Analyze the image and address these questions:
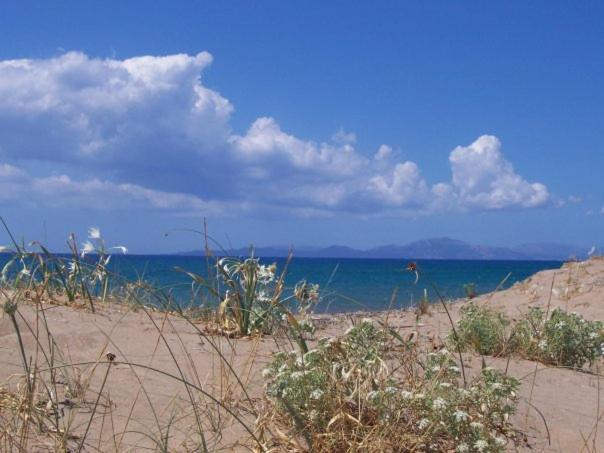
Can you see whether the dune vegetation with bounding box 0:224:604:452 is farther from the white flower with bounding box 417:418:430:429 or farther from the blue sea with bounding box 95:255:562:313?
the blue sea with bounding box 95:255:562:313

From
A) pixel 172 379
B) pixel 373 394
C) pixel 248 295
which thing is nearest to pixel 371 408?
pixel 373 394

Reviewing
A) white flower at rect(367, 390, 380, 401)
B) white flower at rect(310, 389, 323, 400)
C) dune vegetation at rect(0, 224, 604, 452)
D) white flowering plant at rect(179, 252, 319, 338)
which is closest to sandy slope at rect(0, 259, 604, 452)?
dune vegetation at rect(0, 224, 604, 452)

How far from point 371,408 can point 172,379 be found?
1087 millimetres

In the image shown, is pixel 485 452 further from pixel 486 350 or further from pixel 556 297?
pixel 556 297

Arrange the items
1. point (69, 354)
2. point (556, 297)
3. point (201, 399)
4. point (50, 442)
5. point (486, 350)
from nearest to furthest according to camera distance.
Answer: point (50, 442) → point (201, 399) → point (69, 354) → point (486, 350) → point (556, 297)

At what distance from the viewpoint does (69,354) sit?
12.1ft

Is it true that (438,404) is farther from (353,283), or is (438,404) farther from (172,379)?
(353,283)

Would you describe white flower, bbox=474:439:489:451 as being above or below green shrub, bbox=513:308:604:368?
below

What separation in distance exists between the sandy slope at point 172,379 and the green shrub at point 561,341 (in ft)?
0.62

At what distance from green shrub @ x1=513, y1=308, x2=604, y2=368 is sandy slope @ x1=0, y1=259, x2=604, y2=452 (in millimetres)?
189

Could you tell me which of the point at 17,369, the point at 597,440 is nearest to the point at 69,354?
the point at 17,369

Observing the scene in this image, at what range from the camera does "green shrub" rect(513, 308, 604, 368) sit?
5.00 metres

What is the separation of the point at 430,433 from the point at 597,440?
0.94 m

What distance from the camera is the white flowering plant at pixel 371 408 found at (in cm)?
258
